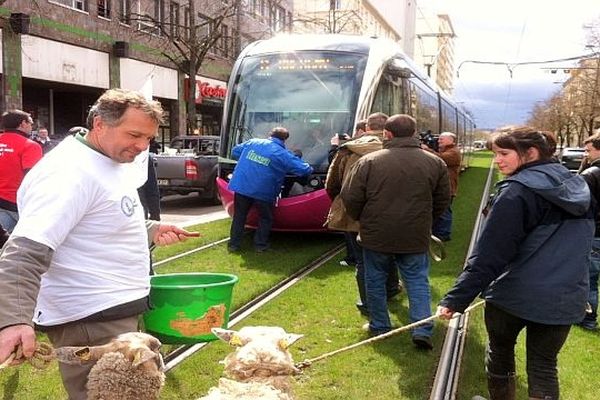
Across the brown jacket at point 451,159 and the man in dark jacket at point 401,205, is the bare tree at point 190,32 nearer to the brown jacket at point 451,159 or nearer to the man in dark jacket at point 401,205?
the brown jacket at point 451,159

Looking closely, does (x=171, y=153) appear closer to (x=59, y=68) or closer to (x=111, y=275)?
(x=59, y=68)

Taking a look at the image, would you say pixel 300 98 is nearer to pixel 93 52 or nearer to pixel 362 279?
pixel 362 279

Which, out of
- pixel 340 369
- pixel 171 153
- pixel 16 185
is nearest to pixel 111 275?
pixel 340 369

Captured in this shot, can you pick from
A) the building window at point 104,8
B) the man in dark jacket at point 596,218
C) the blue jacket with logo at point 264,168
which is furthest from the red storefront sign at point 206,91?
the man in dark jacket at point 596,218

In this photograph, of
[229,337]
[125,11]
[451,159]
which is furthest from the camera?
[125,11]

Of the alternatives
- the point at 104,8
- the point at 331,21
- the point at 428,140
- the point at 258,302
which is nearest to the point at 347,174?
the point at 258,302

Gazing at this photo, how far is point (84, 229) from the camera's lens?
8.42ft

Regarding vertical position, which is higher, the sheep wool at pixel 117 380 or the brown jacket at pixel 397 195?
the brown jacket at pixel 397 195

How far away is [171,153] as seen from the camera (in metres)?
16.9

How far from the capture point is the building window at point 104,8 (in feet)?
87.8

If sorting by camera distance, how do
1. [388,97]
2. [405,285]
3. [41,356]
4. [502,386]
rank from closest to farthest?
[41,356], [502,386], [405,285], [388,97]

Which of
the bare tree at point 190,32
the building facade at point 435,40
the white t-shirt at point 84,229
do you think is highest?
the building facade at point 435,40

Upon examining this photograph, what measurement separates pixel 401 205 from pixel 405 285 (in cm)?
76

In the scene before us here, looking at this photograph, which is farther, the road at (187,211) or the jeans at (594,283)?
the road at (187,211)
